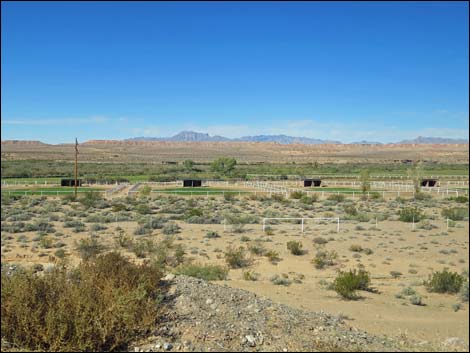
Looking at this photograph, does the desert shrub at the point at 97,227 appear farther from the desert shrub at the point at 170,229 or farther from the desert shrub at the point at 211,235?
the desert shrub at the point at 211,235

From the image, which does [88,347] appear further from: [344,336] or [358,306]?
[358,306]

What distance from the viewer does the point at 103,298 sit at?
28.5ft

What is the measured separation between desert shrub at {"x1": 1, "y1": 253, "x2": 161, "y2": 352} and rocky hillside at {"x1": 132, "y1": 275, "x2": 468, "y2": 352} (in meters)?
0.47

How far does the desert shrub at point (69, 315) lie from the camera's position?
7.67 meters

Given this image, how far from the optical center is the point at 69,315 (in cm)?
786

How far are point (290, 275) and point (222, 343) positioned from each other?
1154cm

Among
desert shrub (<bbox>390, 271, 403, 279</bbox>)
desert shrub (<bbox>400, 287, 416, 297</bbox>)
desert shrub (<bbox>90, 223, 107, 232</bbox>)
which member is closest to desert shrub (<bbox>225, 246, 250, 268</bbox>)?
desert shrub (<bbox>390, 271, 403, 279</bbox>)

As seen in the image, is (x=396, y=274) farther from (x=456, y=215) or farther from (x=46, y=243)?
(x=456, y=215)

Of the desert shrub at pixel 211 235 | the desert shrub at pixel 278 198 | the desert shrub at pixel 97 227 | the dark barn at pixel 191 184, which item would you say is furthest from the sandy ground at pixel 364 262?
the dark barn at pixel 191 184

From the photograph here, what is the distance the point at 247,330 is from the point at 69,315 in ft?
10.7

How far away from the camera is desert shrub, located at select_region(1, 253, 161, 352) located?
767 cm

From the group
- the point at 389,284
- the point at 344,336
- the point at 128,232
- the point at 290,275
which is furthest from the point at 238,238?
the point at 344,336

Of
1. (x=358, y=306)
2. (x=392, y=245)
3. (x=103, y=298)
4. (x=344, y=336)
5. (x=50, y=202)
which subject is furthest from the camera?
(x=50, y=202)

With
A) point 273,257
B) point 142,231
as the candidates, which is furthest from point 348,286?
point 142,231
